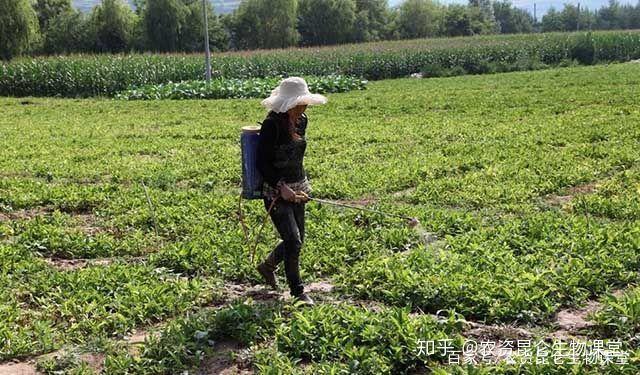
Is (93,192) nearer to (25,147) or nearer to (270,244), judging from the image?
(270,244)

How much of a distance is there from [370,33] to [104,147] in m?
67.5

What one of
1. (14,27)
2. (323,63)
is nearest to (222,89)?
(323,63)

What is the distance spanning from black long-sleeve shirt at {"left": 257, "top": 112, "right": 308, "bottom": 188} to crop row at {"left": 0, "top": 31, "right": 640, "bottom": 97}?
24475mm

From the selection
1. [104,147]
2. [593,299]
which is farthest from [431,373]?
[104,147]

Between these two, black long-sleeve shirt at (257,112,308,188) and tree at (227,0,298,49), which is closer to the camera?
black long-sleeve shirt at (257,112,308,188)

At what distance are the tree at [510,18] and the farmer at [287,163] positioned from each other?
4266 inches

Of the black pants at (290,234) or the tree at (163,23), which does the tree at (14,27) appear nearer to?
the tree at (163,23)

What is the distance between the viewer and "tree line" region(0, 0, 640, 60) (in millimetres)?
56031

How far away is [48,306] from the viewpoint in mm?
5324

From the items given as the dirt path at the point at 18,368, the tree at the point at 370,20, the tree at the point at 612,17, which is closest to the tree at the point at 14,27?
the dirt path at the point at 18,368

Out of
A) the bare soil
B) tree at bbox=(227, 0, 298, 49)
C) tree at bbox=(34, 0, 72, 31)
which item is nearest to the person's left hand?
the bare soil

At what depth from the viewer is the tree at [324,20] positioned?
71.1 metres

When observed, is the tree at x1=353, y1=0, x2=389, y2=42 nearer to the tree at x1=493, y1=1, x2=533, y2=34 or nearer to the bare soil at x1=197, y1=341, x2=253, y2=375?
the tree at x1=493, y1=1, x2=533, y2=34

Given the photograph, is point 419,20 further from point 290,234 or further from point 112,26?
point 290,234
